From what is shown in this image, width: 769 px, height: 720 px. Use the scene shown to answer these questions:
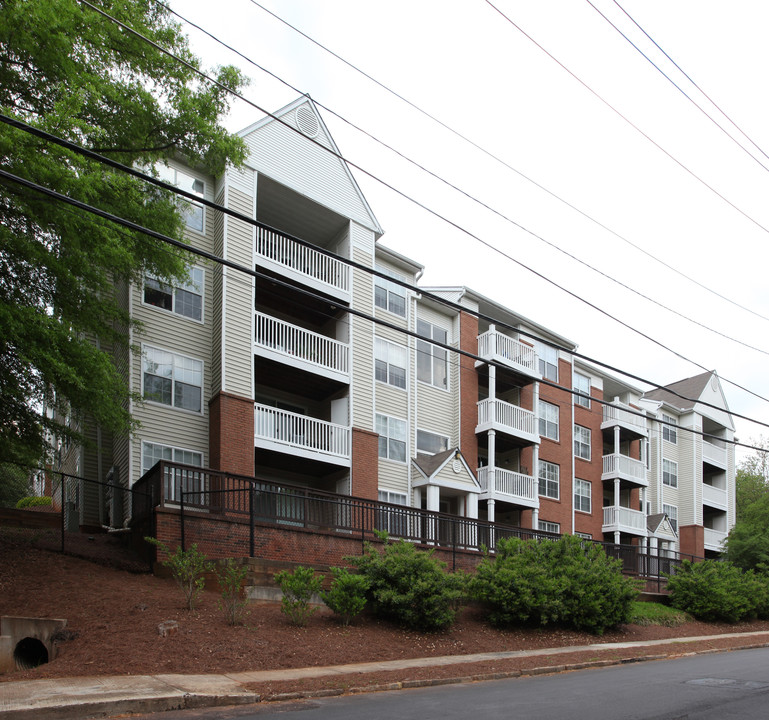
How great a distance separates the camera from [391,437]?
2797 centimetres

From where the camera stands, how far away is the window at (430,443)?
2956 centimetres

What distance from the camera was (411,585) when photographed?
580 inches

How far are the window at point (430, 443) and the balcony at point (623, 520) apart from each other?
39.0 ft

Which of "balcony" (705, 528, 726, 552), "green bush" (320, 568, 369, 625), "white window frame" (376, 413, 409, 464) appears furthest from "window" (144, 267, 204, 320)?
"balcony" (705, 528, 726, 552)

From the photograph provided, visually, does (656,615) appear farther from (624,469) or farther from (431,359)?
(624,469)

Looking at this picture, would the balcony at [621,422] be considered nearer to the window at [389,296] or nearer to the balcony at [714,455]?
the balcony at [714,455]

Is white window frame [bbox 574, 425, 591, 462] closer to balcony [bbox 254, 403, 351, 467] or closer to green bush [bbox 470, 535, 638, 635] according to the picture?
balcony [bbox 254, 403, 351, 467]

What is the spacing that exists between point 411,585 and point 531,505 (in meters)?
17.6

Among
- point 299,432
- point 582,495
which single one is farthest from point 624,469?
point 299,432

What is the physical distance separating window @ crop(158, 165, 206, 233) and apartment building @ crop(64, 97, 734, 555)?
6 centimetres

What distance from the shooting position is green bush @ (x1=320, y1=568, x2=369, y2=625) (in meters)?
14.2

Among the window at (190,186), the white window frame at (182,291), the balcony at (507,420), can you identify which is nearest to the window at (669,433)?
the balcony at (507,420)

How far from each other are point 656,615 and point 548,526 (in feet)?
38.3

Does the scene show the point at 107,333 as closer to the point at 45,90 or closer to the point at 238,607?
the point at 45,90
